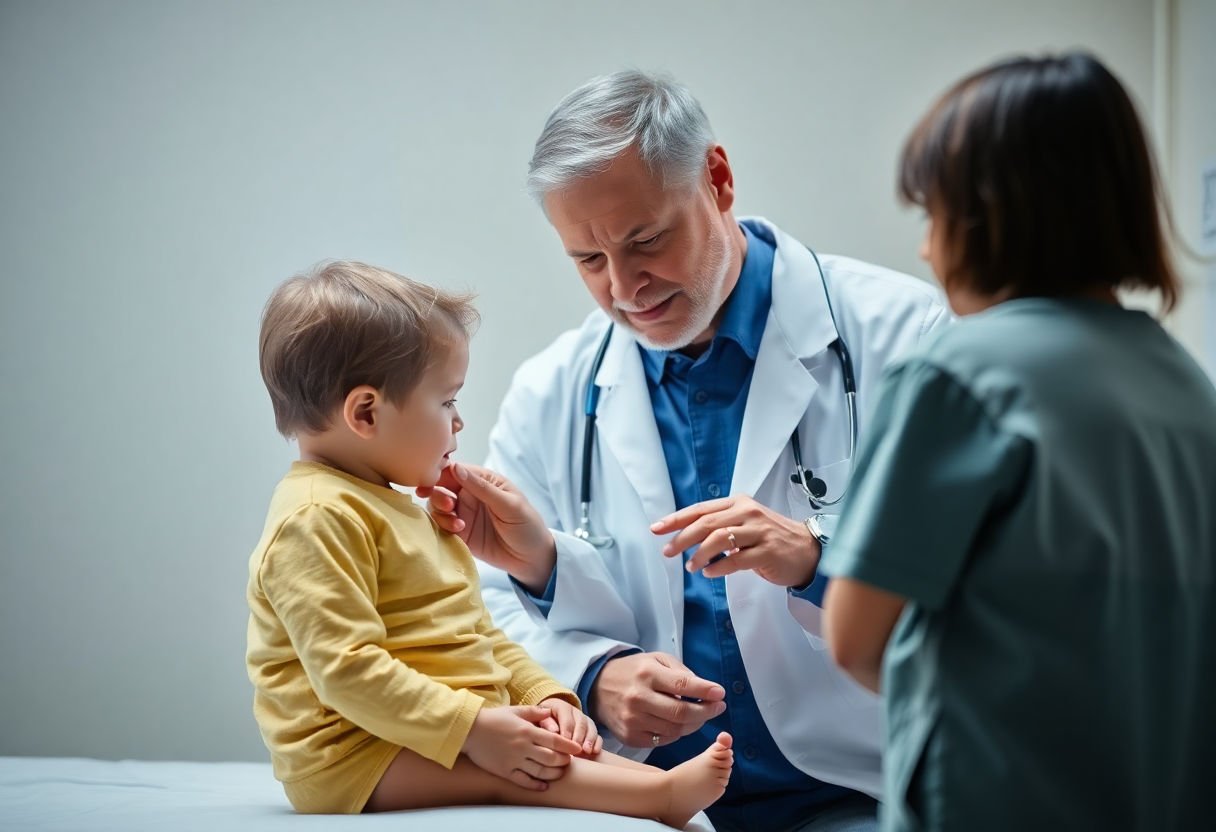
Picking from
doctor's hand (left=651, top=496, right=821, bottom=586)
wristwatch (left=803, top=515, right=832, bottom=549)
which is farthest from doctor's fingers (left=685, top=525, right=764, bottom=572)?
wristwatch (left=803, top=515, right=832, bottom=549)

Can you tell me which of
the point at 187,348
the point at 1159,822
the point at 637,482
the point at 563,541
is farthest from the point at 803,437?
the point at 187,348

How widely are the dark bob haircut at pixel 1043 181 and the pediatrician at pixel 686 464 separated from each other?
25.4 inches

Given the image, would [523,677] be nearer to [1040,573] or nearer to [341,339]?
[341,339]

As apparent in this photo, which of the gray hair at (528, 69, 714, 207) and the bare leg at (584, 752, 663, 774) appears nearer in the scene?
the bare leg at (584, 752, 663, 774)

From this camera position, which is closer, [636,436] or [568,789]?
[568,789]

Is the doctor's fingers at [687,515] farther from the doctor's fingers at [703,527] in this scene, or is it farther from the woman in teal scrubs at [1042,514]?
the woman in teal scrubs at [1042,514]

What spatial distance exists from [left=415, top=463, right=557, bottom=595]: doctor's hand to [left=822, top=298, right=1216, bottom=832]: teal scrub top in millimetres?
748

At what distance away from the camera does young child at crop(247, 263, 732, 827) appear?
1.25 meters

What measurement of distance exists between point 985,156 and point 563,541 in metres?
0.99

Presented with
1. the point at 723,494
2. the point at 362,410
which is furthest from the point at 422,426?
the point at 723,494

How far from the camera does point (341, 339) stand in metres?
1.35

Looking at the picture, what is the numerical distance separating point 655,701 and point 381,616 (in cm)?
42

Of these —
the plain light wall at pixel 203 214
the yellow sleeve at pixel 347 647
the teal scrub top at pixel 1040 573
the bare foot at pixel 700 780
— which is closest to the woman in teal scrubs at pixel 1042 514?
the teal scrub top at pixel 1040 573

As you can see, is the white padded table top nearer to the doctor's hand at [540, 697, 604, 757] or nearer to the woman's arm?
the doctor's hand at [540, 697, 604, 757]
